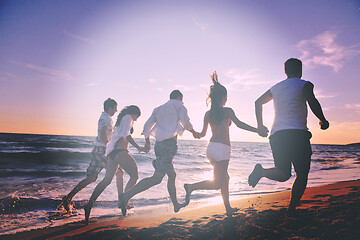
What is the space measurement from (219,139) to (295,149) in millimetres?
1006

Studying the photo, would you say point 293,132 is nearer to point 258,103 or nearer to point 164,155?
point 258,103

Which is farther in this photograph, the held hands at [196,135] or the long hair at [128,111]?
the long hair at [128,111]

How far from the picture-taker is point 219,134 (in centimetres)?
348

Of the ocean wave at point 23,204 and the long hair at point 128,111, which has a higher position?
the long hair at point 128,111

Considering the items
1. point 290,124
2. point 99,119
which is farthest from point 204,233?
point 99,119

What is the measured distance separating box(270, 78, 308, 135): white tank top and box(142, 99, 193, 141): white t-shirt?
1595 mm

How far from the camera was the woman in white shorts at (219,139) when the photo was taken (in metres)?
3.43

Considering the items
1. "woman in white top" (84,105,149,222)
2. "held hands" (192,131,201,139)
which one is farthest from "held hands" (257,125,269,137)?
"woman in white top" (84,105,149,222)

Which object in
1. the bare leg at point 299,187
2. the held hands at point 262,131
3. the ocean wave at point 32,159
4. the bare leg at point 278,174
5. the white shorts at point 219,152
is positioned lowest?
the ocean wave at point 32,159

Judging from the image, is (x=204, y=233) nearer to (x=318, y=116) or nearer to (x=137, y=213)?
(x=318, y=116)

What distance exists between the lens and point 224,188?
12.0 ft

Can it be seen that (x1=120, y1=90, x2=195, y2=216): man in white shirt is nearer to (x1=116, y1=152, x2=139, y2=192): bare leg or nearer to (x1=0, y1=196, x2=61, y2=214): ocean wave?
(x1=116, y1=152, x2=139, y2=192): bare leg

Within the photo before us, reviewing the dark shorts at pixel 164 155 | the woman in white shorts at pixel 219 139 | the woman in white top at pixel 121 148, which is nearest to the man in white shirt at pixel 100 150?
the woman in white top at pixel 121 148

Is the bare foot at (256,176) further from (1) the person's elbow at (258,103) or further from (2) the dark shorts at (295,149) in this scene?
(1) the person's elbow at (258,103)
